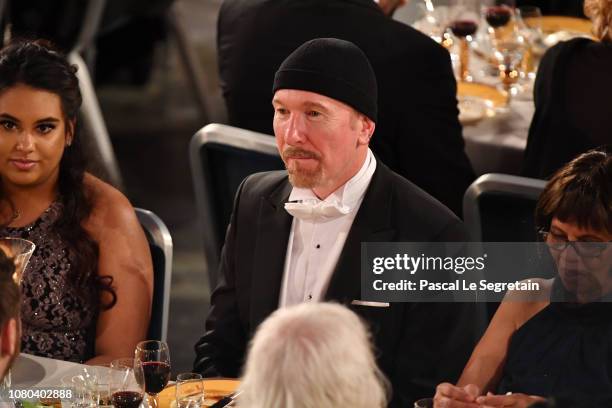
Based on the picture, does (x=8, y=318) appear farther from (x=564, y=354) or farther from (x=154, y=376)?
(x=564, y=354)

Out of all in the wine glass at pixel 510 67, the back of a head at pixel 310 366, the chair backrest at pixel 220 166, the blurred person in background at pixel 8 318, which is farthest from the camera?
the wine glass at pixel 510 67

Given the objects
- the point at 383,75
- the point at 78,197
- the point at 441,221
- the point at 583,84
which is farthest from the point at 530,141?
the point at 78,197

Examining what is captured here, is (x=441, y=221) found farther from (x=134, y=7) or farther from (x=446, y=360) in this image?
(x=134, y=7)

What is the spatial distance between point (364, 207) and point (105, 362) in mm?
A: 873

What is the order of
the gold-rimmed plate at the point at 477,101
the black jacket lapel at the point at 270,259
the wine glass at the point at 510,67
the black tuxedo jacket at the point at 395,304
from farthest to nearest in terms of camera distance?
the wine glass at the point at 510,67, the gold-rimmed plate at the point at 477,101, the black jacket lapel at the point at 270,259, the black tuxedo jacket at the point at 395,304

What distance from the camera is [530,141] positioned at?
4289 mm

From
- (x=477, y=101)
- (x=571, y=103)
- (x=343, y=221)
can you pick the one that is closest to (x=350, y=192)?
(x=343, y=221)

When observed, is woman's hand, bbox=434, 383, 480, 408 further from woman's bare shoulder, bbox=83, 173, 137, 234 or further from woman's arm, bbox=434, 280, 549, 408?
woman's bare shoulder, bbox=83, 173, 137, 234

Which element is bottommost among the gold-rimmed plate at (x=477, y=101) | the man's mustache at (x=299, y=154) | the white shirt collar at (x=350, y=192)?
the white shirt collar at (x=350, y=192)

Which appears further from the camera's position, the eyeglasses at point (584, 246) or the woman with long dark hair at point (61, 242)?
the woman with long dark hair at point (61, 242)

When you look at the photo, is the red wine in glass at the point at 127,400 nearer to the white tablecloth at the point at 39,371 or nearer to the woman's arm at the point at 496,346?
the white tablecloth at the point at 39,371

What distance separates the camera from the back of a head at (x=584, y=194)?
2902 mm

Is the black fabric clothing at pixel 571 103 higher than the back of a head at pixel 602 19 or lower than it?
lower

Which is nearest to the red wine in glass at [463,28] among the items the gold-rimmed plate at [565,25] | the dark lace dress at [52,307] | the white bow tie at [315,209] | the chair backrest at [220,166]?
the gold-rimmed plate at [565,25]
